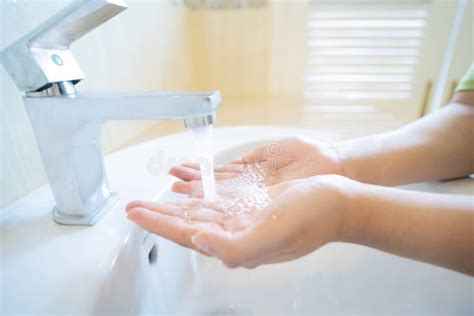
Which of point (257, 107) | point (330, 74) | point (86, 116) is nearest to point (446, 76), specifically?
point (330, 74)

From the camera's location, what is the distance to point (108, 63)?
55 centimetres

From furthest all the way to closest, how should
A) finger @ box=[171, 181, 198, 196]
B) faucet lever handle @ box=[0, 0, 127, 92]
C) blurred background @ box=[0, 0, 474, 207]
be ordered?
1. blurred background @ box=[0, 0, 474, 207]
2. finger @ box=[171, 181, 198, 196]
3. faucet lever handle @ box=[0, 0, 127, 92]

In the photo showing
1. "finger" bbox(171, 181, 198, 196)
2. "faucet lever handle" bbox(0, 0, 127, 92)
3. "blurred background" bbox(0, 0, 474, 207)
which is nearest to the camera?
"faucet lever handle" bbox(0, 0, 127, 92)

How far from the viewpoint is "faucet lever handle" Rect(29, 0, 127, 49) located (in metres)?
0.26

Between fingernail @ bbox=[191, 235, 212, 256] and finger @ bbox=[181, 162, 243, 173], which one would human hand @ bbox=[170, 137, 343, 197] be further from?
fingernail @ bbox=[191, 235, 212, 256]

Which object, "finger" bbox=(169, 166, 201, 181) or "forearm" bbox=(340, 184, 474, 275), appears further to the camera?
"finger" bbox=(169, 166, 201, 181)

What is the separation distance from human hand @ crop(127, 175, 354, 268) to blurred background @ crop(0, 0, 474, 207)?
1.70 feet

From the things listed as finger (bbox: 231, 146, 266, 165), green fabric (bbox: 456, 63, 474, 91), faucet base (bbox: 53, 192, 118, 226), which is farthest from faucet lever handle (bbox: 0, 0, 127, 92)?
green fabric (bbox: 456, 63, 474, 91)

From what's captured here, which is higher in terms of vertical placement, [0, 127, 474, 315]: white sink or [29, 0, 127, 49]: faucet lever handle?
[29, 0, 127, 49]: faucet lever handle

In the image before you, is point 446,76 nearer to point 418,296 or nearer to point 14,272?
point 418,296

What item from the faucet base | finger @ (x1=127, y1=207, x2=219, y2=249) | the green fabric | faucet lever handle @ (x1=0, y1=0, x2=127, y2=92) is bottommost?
the faucet base

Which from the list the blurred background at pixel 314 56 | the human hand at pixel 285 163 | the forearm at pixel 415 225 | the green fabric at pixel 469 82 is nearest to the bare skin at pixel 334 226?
the forearm at pixel 415 225

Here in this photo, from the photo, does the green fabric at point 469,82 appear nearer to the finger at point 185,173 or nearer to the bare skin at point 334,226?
the bare skin at point 334,226

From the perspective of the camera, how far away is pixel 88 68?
49 cm
